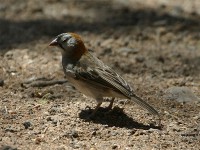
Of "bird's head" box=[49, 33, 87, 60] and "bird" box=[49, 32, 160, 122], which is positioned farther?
"bird's head" box=[49, 33, 87, 60]

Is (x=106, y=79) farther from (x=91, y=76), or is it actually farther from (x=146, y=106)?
(x=146, y=106)

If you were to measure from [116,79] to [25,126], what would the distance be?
50.3 inches

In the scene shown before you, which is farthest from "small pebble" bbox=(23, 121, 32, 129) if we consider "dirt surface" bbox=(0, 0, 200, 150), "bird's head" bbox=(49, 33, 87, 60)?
"bird's head" bbox=(49, 33, 87, 60)

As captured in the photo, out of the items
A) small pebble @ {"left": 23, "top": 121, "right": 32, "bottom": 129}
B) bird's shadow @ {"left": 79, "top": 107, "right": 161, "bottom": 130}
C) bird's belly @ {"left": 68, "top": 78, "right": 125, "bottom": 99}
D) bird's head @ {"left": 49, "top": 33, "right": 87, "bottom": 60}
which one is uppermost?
bird's head @ {"left": 49, "top": 33, "right": 87, "bottom": 60}

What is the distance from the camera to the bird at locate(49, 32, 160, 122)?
296 inches

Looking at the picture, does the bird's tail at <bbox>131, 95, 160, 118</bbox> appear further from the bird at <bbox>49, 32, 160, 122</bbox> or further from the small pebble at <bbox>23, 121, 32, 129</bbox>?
the small pebble at <bbox>23, 121, 32, 129</bbox>

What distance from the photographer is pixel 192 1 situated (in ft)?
42.9

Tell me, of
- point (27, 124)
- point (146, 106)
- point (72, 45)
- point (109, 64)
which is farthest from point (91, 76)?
point (109, 64)

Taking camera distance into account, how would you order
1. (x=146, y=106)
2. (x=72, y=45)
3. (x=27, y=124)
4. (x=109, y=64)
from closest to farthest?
1. (x=27, y=124)
2. (x=146, y=106)
3. (x=72, y=45)
4. (x=109, y=64)

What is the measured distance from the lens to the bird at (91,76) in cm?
753

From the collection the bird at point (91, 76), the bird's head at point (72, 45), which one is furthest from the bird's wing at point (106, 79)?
the bird's head at point (72, 45)

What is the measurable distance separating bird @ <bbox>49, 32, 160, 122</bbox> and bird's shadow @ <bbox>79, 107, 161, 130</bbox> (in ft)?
0.30

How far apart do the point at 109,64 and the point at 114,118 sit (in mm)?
2289

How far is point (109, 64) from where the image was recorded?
9867 millimetres
